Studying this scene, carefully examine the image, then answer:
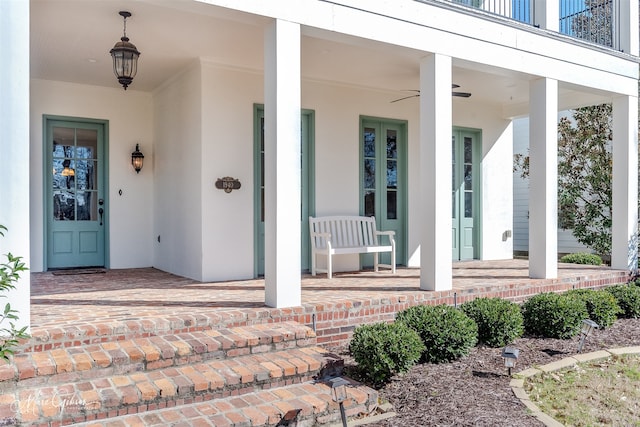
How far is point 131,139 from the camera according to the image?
755cm

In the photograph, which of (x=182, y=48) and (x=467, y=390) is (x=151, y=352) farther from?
(x=182, y=48)

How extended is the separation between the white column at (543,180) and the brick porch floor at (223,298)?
0.31 m

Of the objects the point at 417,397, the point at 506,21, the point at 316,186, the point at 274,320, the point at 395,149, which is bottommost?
the point at 417,397

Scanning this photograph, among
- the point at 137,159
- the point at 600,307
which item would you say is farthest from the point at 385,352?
the point at 137,159

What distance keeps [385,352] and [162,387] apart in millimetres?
1505

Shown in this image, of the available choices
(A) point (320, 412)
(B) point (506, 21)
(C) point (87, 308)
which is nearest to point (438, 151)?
(B) point (506, 21)

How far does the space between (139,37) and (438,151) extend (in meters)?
3.41

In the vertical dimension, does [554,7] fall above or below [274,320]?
above

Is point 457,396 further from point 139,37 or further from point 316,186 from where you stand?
point 139,37

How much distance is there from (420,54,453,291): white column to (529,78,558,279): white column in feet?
5.35

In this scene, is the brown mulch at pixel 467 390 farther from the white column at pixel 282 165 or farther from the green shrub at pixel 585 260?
the green shrub at pixel 585 260

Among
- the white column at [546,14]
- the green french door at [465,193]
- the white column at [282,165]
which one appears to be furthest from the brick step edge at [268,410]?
the green french door at [465,193]

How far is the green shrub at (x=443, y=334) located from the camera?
407 centimetres

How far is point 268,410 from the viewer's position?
3.06m
